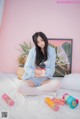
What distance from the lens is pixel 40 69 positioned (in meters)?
1.84

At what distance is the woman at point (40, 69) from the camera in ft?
6.02

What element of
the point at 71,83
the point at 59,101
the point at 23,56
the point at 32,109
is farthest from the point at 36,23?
the point at 32,109

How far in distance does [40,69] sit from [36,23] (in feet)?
2.73

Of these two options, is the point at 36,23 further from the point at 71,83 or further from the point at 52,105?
the point at 52,105

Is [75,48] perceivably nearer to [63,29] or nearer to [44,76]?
[63,29]

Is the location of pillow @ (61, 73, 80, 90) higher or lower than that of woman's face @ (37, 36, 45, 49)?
lower

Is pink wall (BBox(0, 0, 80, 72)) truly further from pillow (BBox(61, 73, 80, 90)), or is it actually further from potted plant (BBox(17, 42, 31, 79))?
pillow (BBox(61, 73, 80, 90))

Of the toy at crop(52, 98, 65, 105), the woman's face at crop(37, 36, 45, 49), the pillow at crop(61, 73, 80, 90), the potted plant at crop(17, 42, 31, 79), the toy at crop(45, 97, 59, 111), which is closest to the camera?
the toy at crop(45, 97, 59, 111)

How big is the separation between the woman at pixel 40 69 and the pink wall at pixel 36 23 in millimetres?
653

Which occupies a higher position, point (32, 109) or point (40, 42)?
point (40, 42)

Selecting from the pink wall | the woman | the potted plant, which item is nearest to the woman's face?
the woman

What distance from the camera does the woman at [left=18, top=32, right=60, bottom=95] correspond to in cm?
183

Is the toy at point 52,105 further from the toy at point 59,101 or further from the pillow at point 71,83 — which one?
the pillow at point 71,83

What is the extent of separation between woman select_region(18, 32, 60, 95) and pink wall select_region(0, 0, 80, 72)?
2.14 ft
